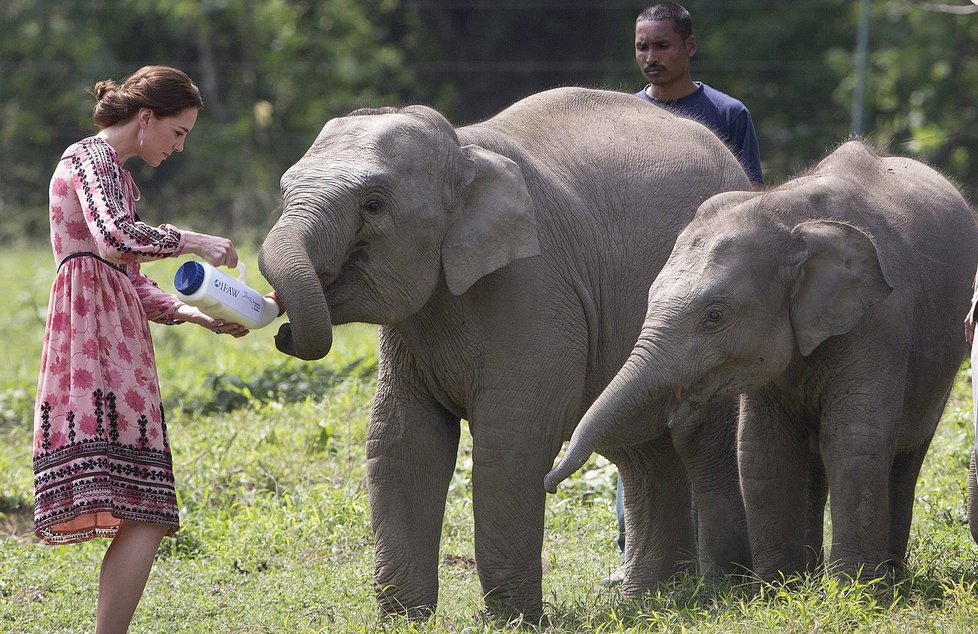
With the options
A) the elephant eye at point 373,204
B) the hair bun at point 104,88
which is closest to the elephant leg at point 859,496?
the elephant eye at point 373,204

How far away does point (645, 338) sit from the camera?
4.57 meters

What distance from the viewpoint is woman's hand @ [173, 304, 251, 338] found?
458 centimetres

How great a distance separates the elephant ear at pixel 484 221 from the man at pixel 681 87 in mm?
1472

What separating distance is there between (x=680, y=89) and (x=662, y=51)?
19cm

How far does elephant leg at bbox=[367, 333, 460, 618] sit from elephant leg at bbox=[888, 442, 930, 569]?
163cm

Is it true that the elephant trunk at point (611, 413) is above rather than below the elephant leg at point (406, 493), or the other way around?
above

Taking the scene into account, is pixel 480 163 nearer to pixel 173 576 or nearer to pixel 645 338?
pixel 645 338

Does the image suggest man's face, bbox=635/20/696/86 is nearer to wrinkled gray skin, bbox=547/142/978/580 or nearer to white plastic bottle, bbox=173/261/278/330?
wrinkled gray skin, bbox=547/142/978/580

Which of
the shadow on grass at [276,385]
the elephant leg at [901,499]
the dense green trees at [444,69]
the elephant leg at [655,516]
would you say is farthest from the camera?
the dense green trees at [444,69]

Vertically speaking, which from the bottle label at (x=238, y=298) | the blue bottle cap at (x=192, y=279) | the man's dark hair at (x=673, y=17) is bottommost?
the bottle label at (x=238, y=298)

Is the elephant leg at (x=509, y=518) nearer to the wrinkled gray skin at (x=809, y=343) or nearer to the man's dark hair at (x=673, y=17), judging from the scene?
the wrinkled gray skin at (x=809, y=343)

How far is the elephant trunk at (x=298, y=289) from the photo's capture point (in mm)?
4285

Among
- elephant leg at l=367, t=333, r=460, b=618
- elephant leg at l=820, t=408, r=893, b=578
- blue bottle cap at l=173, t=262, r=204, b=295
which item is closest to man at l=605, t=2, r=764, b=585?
elephant leg at l=367, t=333, r=460, b=618

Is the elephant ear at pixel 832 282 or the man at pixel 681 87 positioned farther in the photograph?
the man at pixel 681 87
